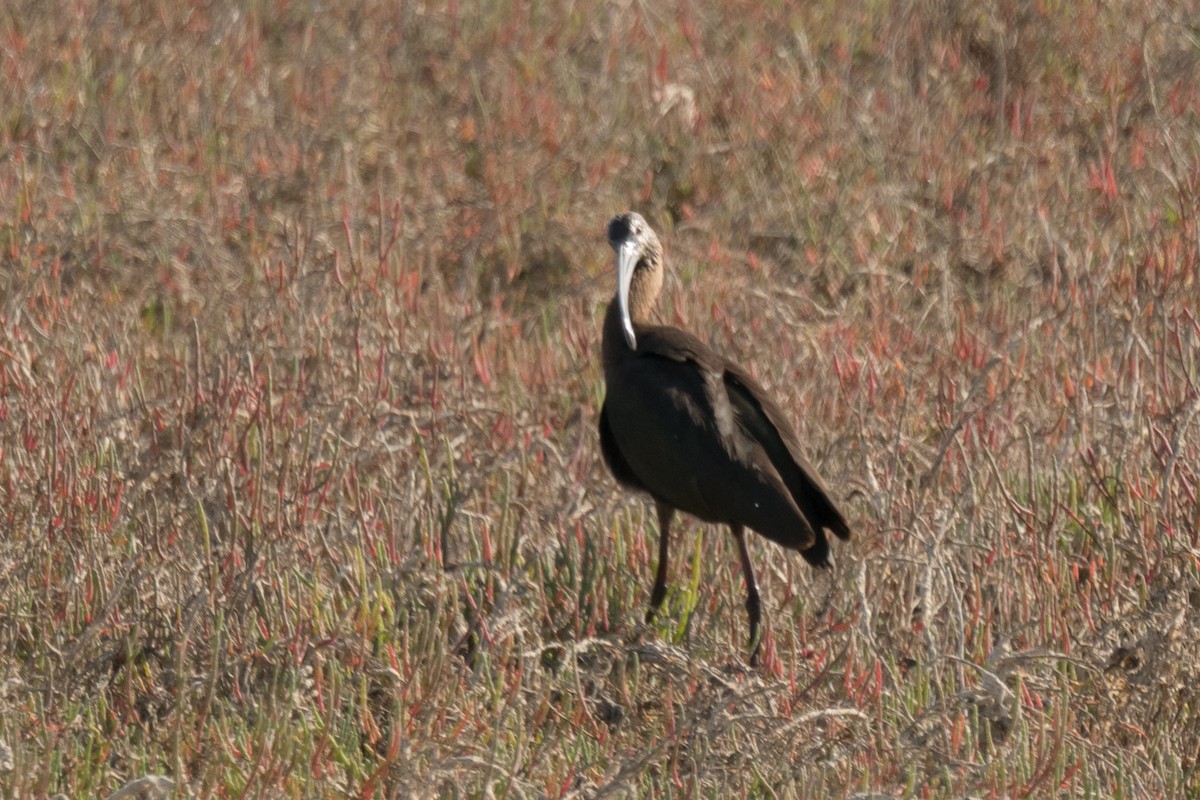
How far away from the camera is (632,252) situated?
17.2ft

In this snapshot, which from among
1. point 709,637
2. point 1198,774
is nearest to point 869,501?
point 709,637

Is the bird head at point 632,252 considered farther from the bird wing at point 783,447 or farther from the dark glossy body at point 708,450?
the bird wing at point 783,447

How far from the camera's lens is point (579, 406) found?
6074mm

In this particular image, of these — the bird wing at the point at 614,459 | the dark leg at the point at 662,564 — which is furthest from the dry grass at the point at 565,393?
the bird wing at the point at 614,459

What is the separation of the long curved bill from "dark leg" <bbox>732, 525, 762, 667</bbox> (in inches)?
25.9

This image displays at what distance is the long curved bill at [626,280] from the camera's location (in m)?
4.93

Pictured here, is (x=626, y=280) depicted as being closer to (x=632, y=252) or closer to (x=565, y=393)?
(x=632, y=252)

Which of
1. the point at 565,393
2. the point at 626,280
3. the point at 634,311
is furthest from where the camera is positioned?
the point at 565,393

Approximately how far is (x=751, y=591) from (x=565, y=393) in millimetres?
1854

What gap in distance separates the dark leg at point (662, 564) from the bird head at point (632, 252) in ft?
1.87

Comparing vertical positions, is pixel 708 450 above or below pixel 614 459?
above

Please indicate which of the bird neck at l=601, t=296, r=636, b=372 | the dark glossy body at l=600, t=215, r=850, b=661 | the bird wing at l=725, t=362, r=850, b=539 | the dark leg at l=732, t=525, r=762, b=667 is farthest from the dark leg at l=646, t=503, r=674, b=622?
the bird neck at l=601, t=296, r=636, b=372

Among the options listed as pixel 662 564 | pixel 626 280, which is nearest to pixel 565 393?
pixel 626 280

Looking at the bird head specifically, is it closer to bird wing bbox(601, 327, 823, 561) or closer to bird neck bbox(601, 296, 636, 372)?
bird neck bbox(601, 296, 636, 372)
